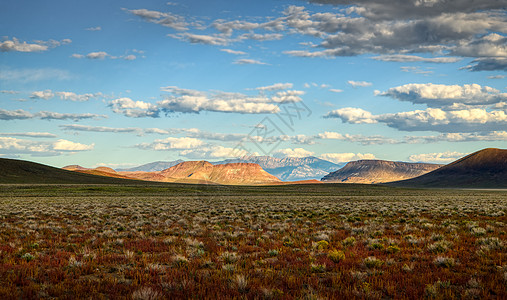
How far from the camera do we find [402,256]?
1070cm

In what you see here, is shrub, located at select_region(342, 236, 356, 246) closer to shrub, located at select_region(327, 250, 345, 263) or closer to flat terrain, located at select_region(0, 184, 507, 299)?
flat terrain, located at select_region(0, 184, 507, 299)

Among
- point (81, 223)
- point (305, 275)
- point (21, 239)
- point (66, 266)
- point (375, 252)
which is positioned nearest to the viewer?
point (305, 275)

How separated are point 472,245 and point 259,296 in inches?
384

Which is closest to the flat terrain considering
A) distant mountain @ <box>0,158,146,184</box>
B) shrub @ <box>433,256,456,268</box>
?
shrub @ <box>433,256,456,268</box>

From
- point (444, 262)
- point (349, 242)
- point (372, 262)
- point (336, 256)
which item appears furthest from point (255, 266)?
point (444, 262)

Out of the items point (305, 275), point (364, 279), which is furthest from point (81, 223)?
point (364, 279)

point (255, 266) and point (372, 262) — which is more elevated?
point (372, 262)

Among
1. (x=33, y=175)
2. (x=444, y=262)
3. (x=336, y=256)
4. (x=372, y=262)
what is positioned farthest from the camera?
(x=33, y=175)

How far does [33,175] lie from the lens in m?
136

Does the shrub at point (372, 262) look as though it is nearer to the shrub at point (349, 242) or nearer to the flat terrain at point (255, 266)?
the flat terrain at point (255, 266)

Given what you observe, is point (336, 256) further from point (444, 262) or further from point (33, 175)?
point (33, 175)

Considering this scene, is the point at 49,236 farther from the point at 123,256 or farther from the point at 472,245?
the point at 472,245

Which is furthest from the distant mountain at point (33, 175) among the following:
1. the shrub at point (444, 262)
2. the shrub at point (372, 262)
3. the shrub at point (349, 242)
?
the shrub at point (444, 262)

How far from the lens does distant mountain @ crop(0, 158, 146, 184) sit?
406ft
